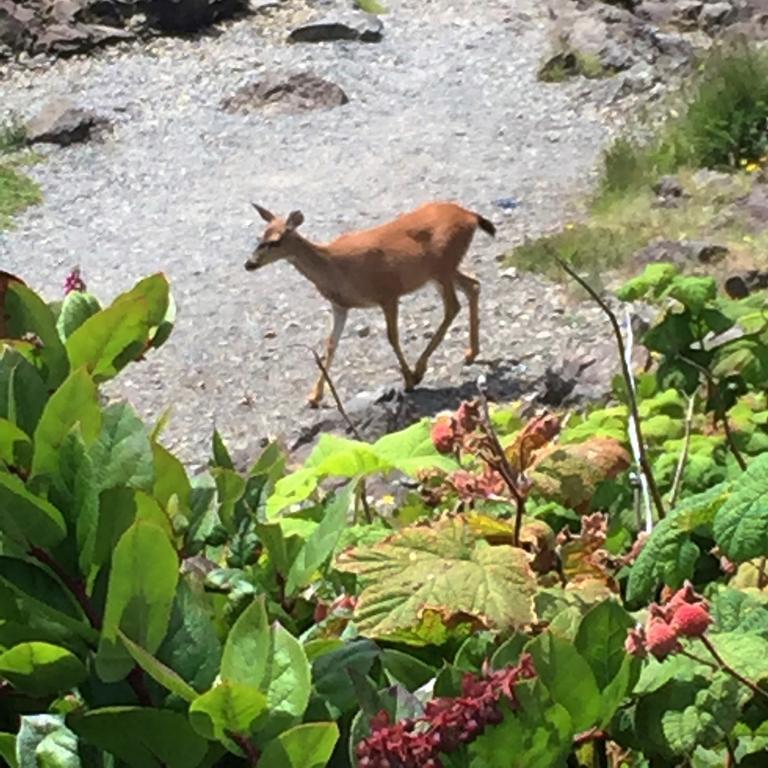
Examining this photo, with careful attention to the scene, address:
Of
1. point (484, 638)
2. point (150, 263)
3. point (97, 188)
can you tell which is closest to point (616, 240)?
point (150, 263)

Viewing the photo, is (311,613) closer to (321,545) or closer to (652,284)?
(321,545)

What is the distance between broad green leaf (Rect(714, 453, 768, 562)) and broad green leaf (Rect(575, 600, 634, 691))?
19cm

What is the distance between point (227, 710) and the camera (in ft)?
3.34

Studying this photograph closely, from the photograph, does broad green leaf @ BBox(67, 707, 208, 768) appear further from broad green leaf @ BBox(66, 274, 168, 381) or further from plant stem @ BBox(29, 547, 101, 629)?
broad green leaf @ BBox(66, 274, 168, 381)

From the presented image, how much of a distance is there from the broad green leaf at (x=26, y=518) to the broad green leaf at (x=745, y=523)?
51cm

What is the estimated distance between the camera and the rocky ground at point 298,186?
900cm

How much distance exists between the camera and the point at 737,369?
6.11 feet

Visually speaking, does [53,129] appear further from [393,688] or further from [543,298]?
[393,688]

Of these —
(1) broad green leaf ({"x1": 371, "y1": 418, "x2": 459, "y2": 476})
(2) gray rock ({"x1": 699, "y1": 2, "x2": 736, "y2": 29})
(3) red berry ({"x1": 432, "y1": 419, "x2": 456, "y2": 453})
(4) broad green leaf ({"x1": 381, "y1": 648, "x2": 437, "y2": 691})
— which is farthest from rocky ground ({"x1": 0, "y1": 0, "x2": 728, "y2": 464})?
(4) broad green leaf ({"x1": 381, "y1": 648, "x2": 437, "y2": 691})

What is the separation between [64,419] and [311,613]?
287 millimetres

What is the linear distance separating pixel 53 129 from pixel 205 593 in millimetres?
12922

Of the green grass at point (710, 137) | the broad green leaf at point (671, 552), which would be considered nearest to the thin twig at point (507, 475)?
the broad green leaf at point (671, 552)

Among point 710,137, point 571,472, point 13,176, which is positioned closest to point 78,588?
point 571,472

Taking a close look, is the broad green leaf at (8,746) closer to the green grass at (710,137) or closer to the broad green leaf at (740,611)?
the broad green leaf at (740,611)
